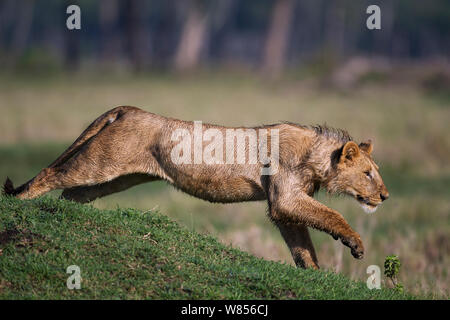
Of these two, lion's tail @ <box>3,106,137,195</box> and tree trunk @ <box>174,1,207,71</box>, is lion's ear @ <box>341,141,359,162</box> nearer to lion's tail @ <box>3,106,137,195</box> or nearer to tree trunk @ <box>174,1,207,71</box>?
lion's tail @ <box>3,106,137,195</box>

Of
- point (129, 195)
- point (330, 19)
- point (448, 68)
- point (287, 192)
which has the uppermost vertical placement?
point (330, 19)

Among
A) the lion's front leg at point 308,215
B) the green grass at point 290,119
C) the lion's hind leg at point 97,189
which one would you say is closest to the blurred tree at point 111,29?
the green grass at point 290,119

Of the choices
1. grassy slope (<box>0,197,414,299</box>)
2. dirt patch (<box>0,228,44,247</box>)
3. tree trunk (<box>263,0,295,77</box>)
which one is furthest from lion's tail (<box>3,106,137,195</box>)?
Result: tree trunk (<box>263,0,295,77</box>)

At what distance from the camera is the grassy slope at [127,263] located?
5.75 meters

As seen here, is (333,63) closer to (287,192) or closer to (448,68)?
(448,68)

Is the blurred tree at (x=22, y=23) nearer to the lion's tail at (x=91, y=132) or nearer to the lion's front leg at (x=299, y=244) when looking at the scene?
the lion's tail at (x=91, y=132)

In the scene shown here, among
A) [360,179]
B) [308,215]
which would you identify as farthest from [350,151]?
[308,215]

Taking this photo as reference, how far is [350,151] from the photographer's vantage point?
7262 mm

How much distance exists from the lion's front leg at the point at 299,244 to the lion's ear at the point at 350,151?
78 cm

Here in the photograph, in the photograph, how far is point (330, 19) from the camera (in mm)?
61594

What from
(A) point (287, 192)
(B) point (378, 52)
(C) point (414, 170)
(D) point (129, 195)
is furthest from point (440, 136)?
(B) point (378, 52)

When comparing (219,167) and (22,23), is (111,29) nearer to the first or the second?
(22,23)
